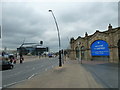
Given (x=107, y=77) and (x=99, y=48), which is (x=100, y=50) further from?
(x=107, y=77)

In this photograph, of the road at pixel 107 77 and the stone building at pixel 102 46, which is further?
the stone building at pixel 102 46

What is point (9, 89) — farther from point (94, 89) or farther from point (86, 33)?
point (86, 33)

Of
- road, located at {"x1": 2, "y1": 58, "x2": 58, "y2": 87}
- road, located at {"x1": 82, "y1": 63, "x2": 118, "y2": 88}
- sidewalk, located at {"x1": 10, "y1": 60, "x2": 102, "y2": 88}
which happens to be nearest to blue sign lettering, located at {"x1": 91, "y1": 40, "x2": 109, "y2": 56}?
road, located at {"x1": 82, "y1": 63, "x2": 118, "y2": 88}

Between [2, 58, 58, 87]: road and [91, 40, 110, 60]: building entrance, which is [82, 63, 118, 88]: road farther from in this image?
[91, 40, 110, 60]: building entrance

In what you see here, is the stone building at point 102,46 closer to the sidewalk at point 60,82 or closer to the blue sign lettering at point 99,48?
the blue sign lettering at point 99,48

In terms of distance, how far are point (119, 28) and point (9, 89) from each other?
24.1 metres

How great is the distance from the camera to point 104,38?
28438mm

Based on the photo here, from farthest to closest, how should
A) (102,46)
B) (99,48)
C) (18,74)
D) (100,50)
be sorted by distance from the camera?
(99,48), (100,50), (102,46), (18,74)

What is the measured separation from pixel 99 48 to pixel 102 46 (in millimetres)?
1173

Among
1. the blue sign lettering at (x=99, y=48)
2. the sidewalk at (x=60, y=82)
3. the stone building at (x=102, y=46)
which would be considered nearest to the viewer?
the sidewalk at (x=60, y=82)

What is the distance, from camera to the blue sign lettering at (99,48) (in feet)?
92.4

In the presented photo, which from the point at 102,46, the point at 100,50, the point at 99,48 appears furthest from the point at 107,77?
the point at 99,48

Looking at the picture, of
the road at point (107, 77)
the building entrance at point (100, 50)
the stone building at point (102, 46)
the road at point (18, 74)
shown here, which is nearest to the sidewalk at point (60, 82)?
the road at point (107, 77)

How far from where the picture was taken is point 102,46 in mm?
28875
